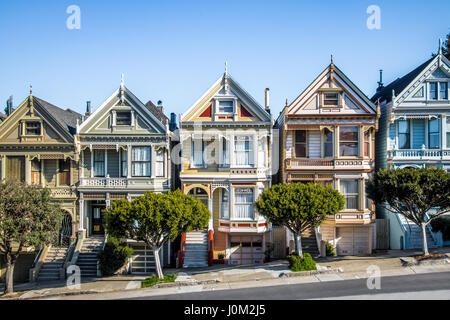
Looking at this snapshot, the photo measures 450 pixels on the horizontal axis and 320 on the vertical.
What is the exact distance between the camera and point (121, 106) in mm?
29484

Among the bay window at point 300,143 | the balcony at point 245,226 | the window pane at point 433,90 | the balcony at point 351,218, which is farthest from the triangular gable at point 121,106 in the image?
the window pane at point 433,90

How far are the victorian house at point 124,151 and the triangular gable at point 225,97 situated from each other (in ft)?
7.82

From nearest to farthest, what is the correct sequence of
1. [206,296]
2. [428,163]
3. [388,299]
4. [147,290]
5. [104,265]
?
[388,299], [206,296], [147,290], [104,265], [428,163]

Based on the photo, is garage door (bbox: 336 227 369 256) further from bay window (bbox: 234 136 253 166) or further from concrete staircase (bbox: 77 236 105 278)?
concrete staircase (bbox: 77 236 105 278)

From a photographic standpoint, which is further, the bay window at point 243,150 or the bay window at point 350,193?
the bay window at point 243,150

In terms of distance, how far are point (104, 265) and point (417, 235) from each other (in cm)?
2125

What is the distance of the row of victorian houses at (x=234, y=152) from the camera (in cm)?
2875

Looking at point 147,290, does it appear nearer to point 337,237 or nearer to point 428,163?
point 337,237

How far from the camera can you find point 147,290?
71.7 ft

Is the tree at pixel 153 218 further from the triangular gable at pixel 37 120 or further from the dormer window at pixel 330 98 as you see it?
the dormer window at pixel 330 98

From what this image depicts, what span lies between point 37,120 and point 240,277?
18.2m

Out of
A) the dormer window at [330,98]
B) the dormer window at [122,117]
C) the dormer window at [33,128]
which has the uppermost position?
the dormer window at [330,98]

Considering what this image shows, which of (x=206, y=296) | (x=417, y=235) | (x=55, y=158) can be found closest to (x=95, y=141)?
(x=55, y=158)

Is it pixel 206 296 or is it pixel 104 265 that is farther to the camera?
pixel 104 265
